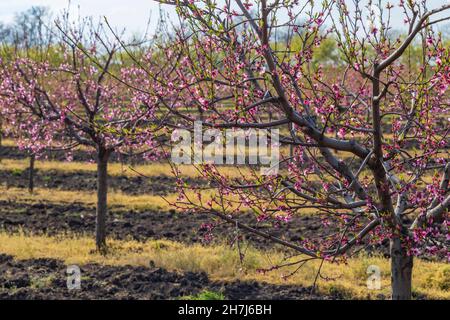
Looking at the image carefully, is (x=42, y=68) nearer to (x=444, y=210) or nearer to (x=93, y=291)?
(x=93, y=291)

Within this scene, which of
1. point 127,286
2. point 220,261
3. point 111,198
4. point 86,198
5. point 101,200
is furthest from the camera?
point 86,198

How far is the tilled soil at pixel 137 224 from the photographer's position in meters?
13.2

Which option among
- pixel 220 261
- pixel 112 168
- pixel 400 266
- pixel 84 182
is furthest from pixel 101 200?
pixel 112 168

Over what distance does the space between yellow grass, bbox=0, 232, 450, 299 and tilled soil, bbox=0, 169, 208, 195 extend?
5856mm

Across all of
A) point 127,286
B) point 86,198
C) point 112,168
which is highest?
point 112,168

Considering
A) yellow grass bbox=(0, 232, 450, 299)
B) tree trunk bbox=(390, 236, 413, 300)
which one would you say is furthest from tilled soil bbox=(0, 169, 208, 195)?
tree trunk bbox=(390, 236, 413, 300)

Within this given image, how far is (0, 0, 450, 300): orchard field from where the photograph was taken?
519cm

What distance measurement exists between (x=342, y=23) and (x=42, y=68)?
8.47 m

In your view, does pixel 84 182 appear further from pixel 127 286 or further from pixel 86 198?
pixel 127 286

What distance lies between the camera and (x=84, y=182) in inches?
784

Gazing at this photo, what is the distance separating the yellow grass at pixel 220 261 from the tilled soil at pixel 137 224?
0.80 meters

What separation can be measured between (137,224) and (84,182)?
6025 mm

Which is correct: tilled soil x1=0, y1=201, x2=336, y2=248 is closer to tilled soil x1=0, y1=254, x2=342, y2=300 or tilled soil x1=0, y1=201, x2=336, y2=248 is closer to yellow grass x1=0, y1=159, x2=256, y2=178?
tilled soil x1=0, y1=254, x2=342, y2=300

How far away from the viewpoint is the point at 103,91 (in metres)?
12.4
